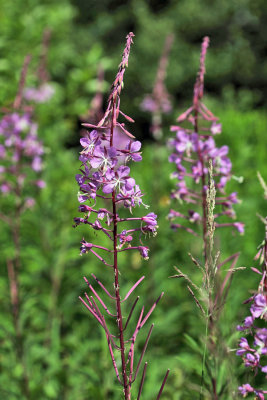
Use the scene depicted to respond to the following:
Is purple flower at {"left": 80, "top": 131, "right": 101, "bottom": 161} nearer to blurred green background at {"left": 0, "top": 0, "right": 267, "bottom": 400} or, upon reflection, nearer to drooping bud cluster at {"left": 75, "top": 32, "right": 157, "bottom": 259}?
drooping bud cluster at {"left": 75, "top": 32, "right": 157, "bottom": 259}

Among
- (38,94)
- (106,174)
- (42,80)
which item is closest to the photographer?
(106,174)

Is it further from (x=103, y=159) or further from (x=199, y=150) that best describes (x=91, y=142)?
(x=199, y=150)

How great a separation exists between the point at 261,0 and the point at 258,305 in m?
15.1

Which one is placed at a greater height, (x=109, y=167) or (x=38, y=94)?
(x=38, y=94)

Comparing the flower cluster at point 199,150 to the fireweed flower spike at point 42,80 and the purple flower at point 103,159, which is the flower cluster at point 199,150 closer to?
the purple flower at point 103,159

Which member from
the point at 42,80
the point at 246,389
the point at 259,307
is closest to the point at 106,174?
the point at 259,307

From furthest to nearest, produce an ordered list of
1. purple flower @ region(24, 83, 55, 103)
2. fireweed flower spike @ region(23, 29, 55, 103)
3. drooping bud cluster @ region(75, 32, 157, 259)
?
1. purple flower @ region(24, 83, 55, 103)
2. fireweed flower spike @ region(23, 29, 55, 103)
3. drooping bud cluster @ region(75, 32, 157, 259)

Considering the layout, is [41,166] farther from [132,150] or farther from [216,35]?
[216,35]

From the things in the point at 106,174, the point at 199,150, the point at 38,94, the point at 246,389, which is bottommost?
the point at 246,389

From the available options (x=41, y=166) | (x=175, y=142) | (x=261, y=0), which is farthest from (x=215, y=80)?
(x=175, y=142)

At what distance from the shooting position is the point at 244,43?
14.6 meters

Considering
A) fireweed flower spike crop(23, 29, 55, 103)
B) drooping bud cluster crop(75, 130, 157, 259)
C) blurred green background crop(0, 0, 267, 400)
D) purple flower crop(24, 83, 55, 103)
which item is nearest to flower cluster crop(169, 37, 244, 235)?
blurred green background crop(0, 0, 267, 400)

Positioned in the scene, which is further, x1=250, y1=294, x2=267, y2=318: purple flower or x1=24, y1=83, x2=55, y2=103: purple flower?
x1=24, y1=83, x2=55, y2=103: purple flower

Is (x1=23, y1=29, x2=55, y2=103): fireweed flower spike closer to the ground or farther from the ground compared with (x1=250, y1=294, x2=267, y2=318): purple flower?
farther from the ground
